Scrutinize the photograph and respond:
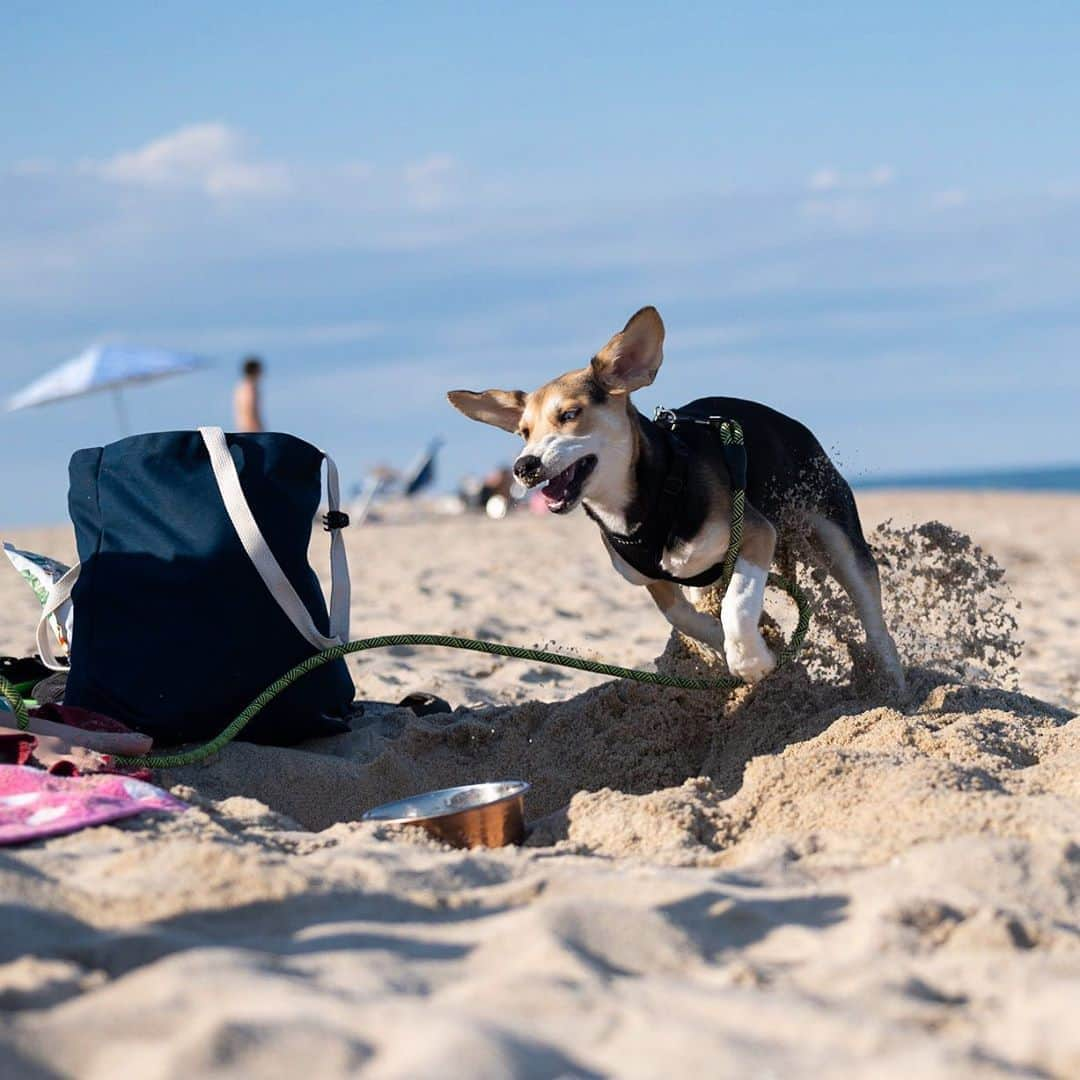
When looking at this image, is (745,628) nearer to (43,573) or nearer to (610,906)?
(610,906)

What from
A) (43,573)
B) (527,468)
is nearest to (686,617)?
(527,468)

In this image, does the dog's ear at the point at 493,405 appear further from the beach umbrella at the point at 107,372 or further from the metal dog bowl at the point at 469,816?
the beach umbrella at the point at 107,372

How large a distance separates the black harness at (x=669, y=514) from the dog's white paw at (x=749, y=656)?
30 cm

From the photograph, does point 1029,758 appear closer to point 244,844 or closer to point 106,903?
point 244,844

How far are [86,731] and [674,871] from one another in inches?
78.8

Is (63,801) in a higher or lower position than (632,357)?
lower

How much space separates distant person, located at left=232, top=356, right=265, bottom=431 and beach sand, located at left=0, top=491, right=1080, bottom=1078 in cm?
881

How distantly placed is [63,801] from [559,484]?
1.82 meters

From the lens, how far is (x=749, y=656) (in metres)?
4.40

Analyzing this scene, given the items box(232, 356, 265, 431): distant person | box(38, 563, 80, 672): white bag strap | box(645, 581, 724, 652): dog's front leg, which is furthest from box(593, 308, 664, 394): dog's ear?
box(232, 356, 265, 431): distant person

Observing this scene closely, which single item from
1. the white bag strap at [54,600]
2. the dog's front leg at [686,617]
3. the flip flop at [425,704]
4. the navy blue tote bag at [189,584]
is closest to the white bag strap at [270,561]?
the navy blue tote bag at [189,584]

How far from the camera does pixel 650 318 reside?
447cm

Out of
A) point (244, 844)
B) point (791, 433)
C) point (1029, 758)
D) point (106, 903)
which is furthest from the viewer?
point (791, 433)

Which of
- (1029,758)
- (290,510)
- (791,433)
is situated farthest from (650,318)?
(1029,758)
